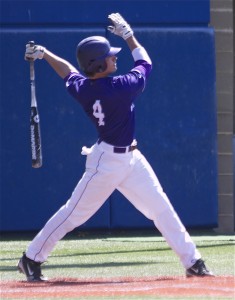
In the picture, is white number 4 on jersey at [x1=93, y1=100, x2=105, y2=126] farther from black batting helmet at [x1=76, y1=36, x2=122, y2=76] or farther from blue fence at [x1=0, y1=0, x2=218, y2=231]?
blue fence at [x1=0, y1=0, x2=218, y2=231]

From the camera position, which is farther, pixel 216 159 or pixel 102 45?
pixel 216 159

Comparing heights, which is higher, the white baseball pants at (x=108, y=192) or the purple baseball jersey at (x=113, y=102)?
the purple baseball jersey at (x=113, y=102)

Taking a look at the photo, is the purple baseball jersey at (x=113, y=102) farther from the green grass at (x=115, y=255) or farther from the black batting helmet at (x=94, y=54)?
the green grass at (x=115, y=255)

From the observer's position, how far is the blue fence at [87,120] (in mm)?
12383

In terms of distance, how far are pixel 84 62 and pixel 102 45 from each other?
18 centimetres

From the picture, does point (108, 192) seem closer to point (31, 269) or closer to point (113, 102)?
point (113, 102)

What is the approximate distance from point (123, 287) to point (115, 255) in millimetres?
2994

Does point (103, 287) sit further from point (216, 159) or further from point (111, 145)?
point (216, 159)

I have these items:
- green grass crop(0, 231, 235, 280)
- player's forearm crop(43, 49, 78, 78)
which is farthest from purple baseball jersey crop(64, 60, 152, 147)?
green grass crop(0, 231, 235, 280)

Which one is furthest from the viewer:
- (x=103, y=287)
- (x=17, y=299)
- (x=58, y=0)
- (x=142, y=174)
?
(x=58, y=0)

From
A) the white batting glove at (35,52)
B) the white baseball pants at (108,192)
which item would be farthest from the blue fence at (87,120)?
the white baseball pants at (108,192)

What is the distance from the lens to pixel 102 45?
7.40 meters

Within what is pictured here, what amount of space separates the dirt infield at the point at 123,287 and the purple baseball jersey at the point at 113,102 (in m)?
1.02

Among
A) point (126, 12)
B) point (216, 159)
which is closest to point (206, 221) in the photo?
point (216, 159)
